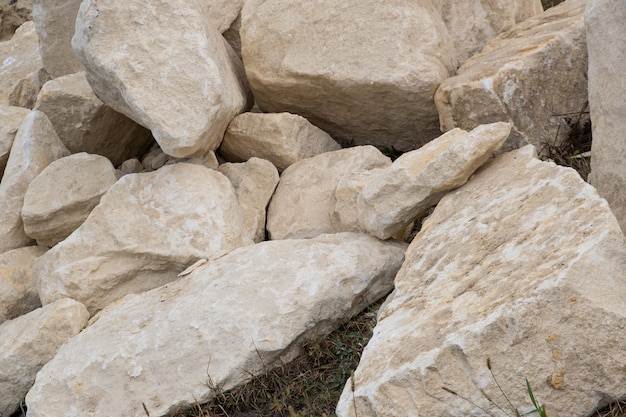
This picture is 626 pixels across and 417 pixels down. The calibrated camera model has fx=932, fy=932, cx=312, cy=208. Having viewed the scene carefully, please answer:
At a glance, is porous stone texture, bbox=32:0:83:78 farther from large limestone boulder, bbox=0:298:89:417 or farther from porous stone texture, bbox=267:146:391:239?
large limestone boulder, bbox=0:298:89:417

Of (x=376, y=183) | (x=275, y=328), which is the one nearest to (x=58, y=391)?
(x=275, y=328)

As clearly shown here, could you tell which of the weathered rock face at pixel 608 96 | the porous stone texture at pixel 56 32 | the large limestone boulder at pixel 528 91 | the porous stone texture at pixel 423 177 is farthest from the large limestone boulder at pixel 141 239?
the weathered rock face at pixel 608 96

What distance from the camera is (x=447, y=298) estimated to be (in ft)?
10.3

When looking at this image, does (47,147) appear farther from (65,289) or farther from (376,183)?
(376,183)

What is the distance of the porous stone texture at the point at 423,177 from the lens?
147 inches

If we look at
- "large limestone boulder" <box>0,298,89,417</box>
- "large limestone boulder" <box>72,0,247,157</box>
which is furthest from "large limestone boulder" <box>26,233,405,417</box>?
"large limestone boulder" <box>72,0,247,157</box>

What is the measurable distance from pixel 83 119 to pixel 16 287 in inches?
39.7

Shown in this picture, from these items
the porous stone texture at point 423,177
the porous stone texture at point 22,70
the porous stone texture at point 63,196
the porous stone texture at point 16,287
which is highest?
the porous stone texture at point 423,177

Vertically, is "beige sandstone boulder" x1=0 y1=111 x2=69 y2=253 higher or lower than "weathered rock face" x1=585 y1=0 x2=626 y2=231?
lower

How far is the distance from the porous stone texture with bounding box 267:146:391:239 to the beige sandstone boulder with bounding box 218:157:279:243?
Answer: 0.04 meters

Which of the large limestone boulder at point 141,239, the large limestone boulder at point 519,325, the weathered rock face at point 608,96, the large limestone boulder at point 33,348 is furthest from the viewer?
the large limestone boulder at point 141,239

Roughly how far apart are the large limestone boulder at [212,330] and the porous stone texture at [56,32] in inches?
85.7

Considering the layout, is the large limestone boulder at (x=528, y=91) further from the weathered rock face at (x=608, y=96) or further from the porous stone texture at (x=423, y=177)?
the weathered rock face at (x=608, y=96)

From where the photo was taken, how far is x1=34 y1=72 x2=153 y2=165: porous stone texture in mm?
4977
